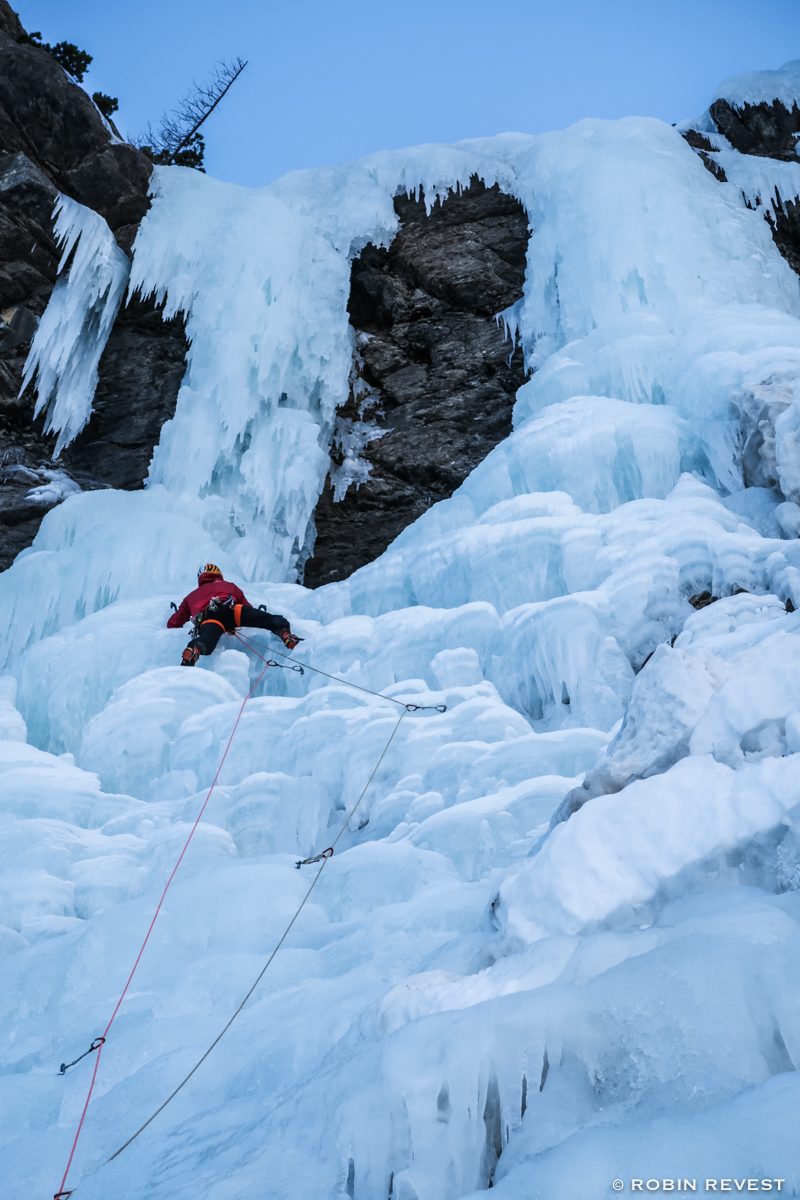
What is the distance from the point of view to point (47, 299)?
9.36 metres

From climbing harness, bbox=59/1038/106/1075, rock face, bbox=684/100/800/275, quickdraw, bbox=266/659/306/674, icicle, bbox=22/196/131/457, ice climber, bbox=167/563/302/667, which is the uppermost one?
rock face, bbox=684/100/800/275

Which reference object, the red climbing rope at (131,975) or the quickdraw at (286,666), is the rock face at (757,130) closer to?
the quickdraw at (286,666)

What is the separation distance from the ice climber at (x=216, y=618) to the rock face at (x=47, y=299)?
3070mm

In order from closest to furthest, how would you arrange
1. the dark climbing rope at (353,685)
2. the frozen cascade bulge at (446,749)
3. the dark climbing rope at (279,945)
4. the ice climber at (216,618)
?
the frozen cascade bulge at (446,749) < the dark climbing rope at (279,945) < the dark climbing rope at (353,685) < the ice climber at (216,618)

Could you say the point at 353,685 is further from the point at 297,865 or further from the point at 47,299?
the point at 47,299

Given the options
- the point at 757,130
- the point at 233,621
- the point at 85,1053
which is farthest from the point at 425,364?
the point at 85,1053

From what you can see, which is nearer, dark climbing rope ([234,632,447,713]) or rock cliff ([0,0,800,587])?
dark climbing rope ([234,632,447,713])

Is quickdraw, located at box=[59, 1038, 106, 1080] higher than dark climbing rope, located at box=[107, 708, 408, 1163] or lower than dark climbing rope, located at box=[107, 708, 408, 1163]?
lower

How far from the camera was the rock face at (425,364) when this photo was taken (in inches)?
373

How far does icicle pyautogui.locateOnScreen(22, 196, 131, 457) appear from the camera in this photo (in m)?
9.23

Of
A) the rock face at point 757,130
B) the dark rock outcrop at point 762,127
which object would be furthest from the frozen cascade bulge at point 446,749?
the dark rock outcrop at point 762,127

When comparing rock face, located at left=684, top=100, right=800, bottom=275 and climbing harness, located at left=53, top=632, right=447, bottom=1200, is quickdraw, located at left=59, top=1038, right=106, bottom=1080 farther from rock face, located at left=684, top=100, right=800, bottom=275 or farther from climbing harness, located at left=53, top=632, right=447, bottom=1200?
rock face, located at left=684, top=100, right=800, bottom=275

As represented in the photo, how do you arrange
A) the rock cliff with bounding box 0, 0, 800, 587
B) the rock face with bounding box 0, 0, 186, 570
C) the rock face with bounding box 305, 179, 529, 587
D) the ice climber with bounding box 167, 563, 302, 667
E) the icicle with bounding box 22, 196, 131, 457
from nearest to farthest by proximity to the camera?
the ice climber with bounding box 167, 563, 302, 667 < the rock face with bounding box 0, 0, 186, 570 < the rock cliff with bounding box 0, 0, 800, 587 < the icicle with bounding box 22, 196, 131, 457 < the rock face with bounding box 305, 179, 529, 587

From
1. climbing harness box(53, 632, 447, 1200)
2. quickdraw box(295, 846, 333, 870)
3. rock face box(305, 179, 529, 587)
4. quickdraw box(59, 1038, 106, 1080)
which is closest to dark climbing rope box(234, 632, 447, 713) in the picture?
climbing harness box(53, 632, 447, 1200)
